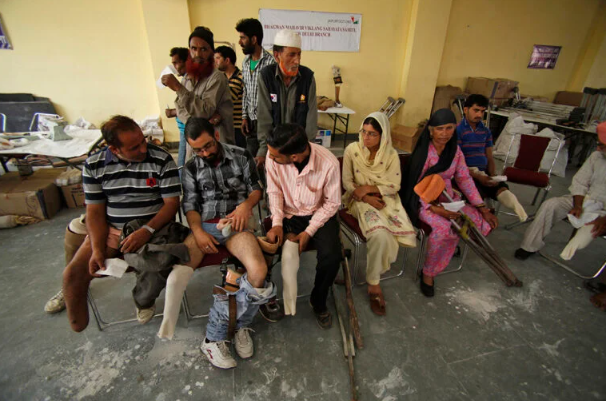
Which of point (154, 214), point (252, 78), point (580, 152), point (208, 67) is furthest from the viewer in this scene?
point (580, 152)

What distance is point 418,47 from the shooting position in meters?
5.31

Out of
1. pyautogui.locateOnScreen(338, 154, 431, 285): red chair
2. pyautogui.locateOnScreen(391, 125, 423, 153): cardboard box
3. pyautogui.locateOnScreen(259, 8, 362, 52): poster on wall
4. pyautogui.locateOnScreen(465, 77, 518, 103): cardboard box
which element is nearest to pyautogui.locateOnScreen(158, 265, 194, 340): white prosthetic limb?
pyautogui.locateOnScreen(338, 154, 431, 285): red chair

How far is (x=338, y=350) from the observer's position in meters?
1.64

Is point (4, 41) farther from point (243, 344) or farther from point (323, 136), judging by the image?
point (243, 344)

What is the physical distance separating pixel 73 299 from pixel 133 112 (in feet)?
14.1

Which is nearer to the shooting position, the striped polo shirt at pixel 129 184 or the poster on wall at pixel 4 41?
the striped polo shirt at pixel 129 184

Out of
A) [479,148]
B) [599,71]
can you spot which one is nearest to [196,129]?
[479,148]

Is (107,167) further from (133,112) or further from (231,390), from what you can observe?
(133,112)

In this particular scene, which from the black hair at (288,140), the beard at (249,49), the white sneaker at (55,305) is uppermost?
the beard at (249,49)

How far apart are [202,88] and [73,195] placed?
7.19 ft

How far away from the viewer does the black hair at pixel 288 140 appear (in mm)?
1528

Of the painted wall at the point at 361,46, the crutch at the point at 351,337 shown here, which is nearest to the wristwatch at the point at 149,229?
the crutch at the point at 351,337

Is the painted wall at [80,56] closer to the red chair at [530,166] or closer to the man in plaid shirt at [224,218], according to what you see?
the man in plaid shirt at [224,218]

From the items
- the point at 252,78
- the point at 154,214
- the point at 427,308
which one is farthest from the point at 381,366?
the point at 252,78
